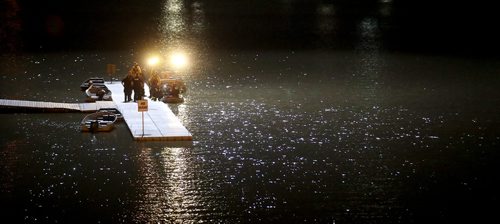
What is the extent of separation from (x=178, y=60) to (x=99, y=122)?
1661cm

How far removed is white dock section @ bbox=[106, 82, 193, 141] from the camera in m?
25.7

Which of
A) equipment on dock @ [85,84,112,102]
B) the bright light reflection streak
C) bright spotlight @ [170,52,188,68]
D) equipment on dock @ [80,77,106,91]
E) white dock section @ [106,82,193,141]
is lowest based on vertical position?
the bright light reflection streak

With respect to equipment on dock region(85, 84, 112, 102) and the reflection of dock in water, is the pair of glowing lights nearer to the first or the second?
equipment on dock region(85, 84, 112, 102)

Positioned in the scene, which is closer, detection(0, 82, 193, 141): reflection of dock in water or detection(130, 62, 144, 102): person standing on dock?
detection(0, 82, 193, 141): reflection of dock in water

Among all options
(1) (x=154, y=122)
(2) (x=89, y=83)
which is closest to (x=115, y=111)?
(1) (x=154, y=122)

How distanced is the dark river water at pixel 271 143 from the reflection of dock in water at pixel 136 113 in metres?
0.42

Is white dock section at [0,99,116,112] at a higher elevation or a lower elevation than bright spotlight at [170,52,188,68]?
lower

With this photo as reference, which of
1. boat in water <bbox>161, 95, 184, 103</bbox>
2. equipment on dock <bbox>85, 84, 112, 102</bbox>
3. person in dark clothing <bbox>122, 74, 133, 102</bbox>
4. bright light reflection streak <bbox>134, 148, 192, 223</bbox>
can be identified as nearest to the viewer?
bright light reflection streak <bbox>134, 148, 192, 223</bbox>

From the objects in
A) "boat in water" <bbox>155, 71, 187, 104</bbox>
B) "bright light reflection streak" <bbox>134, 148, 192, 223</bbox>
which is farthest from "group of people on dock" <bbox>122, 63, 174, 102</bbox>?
"bright light reflection streak" <bbox>134, 148, 192, 223</bbox>

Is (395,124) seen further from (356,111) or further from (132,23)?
(132,23)

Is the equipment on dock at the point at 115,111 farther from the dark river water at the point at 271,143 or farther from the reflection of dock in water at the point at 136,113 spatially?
the dark river water at the point at 271,143

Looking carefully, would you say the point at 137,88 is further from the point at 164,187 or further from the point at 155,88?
the point at 164,187

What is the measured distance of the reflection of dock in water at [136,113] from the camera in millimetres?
25828

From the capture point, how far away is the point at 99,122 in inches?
1073
